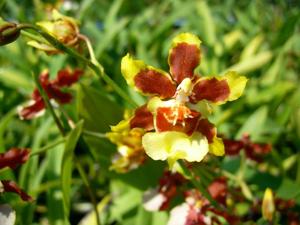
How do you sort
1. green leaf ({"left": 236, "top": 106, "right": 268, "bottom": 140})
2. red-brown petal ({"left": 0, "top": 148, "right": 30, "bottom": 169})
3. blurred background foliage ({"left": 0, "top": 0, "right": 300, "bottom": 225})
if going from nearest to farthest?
red-brown petal ({"left": 0, "top": 148, "right": 30, "bottom": 169}), blurred background foliage ({"left": 0, "top": 0, "right": 300, "bottom": 225}), green leaf ({"left": 236, "top": 106, "right": 268, "bottom": 140})

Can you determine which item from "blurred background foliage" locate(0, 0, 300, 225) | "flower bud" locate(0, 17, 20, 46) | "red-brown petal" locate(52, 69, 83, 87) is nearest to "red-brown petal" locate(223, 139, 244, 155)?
"blurred background foliage" locate(0, 0, 300, 225)

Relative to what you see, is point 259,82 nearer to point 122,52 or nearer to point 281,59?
point 281,59

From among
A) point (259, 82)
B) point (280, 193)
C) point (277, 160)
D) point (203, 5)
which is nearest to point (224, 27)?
point (203, 5)

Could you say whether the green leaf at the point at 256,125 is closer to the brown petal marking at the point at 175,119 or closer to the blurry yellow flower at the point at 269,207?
the blurry yellow flower at the point at 269,207

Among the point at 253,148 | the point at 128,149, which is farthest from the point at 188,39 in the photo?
the point at 253,148

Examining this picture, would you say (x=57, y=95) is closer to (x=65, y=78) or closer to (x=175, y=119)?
(x=65, y=78)

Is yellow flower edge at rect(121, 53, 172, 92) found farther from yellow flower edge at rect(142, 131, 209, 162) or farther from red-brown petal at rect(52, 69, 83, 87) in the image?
red-brown petal at rect(52, 69, 83, 87)

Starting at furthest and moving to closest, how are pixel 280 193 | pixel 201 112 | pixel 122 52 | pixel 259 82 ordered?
pixel 122 52, pixel 259 82, pixel 280 193, pixel 201 112
